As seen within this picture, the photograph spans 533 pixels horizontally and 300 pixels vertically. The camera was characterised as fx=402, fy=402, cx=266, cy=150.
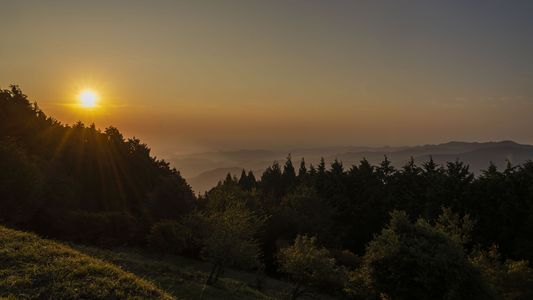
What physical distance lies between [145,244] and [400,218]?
121ft

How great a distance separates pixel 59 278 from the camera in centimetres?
1686

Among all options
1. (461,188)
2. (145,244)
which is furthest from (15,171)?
(461,188)

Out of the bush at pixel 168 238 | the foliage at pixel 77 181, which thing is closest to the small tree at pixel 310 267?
the bush at pixel 168 238

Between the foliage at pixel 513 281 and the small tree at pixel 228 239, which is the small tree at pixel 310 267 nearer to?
the small tree at pixel 228 239

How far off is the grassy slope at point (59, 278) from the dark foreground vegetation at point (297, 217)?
0.48 meters

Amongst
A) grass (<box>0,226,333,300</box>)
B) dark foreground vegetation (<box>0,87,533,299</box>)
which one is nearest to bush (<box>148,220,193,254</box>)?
dark foreground vegetation (<box>0,87,533,299</box>)

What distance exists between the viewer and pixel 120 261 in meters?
33.0

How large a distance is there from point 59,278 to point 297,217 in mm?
47460

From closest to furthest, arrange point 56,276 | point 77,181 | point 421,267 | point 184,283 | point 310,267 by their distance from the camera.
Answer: point 56,276 < point 421,267 < point 184,283 < point 310,267 < point 77,181

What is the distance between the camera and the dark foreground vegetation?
27469 millimetres

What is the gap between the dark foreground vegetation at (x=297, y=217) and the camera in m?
27.5

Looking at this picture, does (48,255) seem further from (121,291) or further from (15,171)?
(15,171)

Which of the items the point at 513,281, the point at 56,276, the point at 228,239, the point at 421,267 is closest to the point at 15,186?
the point at 228,239

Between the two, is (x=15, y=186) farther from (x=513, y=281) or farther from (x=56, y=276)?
(x=513, y=281)
